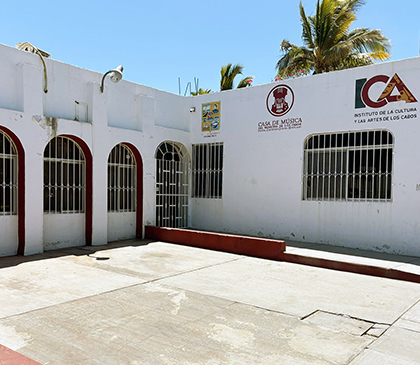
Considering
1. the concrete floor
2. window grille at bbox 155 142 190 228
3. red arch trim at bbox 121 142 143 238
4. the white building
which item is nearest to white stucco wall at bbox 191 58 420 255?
the white building

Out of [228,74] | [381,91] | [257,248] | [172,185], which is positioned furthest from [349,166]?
[228,74]

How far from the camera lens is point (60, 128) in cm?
835

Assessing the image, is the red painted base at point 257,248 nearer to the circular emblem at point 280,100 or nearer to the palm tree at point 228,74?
the circular emblem at point 280,100

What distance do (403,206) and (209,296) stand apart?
193 inches

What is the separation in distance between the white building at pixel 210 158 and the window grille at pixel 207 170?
0.04 meters

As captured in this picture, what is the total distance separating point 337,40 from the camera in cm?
1541

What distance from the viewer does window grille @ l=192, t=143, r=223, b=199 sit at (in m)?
11.1

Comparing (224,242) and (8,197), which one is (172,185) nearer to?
(224,242)

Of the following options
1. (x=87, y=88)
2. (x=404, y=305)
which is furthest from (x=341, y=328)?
(x=87, y=88)

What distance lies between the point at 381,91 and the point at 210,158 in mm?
4909

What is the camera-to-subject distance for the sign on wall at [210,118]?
11109 millimetres

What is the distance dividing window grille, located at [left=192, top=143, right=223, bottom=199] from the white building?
4 cm

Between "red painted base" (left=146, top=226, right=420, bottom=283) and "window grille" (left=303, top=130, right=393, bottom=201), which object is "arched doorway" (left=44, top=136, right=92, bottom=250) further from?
"window grille" (left=303, top=130, right=393, bottom=201)

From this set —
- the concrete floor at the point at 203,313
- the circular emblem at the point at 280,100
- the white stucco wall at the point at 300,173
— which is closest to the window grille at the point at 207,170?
the white stucco wall at the point at 300,173
